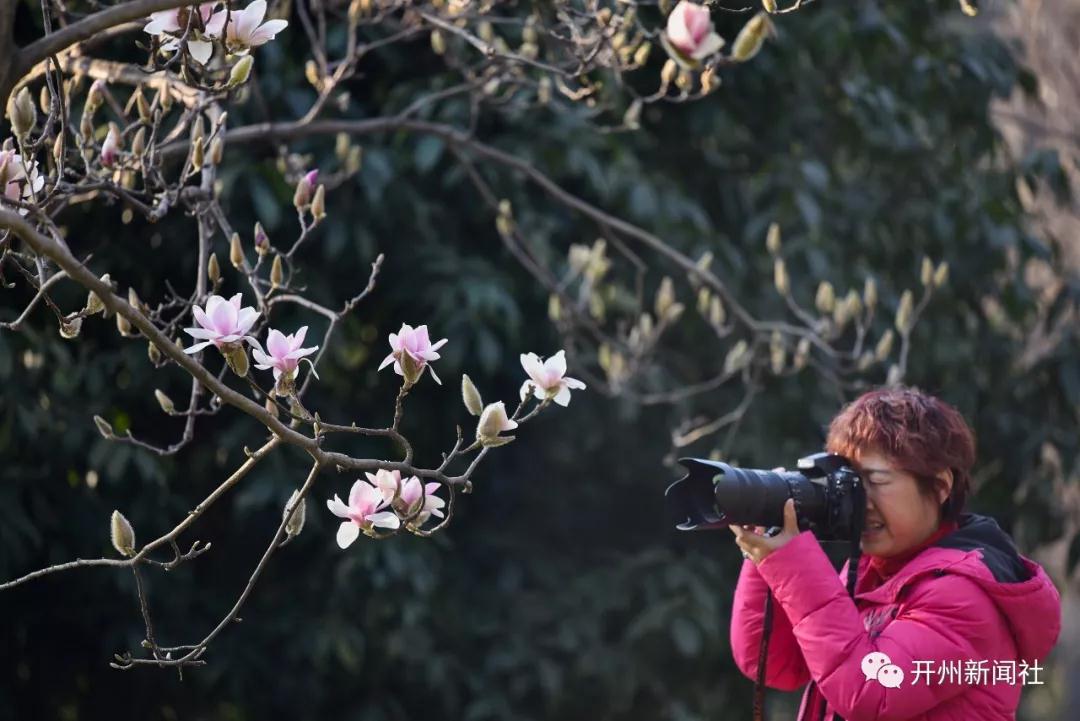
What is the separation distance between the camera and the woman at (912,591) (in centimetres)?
171

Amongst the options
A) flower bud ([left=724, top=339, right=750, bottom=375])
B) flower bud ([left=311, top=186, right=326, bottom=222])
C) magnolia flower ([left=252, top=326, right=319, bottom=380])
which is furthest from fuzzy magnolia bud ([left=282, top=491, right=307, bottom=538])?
flower bud ([left=724, top=339, right=750, bottom=375])

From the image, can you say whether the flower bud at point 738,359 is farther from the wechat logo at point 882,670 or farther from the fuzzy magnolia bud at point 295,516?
the fuzzy magnolia bud at point 295,516

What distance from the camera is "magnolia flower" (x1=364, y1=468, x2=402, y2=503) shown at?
1.50m

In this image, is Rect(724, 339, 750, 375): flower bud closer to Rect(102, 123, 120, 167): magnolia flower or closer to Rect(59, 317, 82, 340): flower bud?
Rect(102, 123, 120, 167): magnolia flower

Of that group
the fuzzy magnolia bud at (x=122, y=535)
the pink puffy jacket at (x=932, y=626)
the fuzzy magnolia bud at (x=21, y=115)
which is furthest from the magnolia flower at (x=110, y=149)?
the pink puffy jacket at (x=932, y=626)

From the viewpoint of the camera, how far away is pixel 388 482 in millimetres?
1507

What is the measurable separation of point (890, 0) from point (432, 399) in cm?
156

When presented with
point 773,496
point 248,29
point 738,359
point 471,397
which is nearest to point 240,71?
point 248,29

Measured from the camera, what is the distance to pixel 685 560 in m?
3.61

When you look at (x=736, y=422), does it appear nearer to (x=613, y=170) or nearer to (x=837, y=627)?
(x=613, y=170)

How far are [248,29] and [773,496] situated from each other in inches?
32.5

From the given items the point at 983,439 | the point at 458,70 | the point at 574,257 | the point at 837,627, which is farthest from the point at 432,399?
the point at 837,627

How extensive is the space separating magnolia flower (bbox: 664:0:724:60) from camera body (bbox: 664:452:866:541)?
61 centimetres

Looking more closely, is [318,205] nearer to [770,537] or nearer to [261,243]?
[261,243]
